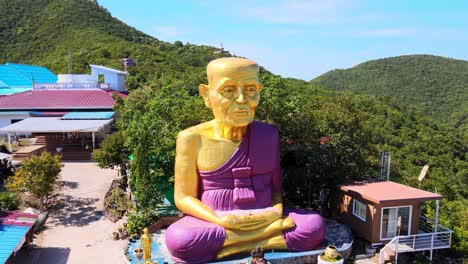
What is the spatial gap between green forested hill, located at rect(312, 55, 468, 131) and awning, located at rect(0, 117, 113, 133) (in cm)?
4749

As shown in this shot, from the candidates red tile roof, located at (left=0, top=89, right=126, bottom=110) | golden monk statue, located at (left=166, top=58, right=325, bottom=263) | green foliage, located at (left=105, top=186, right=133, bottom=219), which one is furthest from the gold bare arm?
red tile roof, located at (left=0, top=89, right=126, bottom=110)

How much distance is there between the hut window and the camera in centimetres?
1312

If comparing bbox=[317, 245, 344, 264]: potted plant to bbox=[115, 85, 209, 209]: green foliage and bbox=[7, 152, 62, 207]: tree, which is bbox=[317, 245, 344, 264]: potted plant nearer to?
bbox=[115, 85, 209, 209]: green foliage

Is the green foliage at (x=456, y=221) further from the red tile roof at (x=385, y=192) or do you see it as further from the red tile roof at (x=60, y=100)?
the red tile roof at (x=60, y=100)

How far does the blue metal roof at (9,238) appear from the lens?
10680 mm

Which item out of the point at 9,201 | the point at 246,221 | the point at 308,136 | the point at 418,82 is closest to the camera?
the point at 246,221

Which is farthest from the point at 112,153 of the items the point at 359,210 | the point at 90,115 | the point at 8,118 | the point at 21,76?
the point at 21,76

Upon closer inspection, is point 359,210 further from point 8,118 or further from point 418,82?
point 418,82

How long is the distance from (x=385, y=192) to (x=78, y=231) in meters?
10.4

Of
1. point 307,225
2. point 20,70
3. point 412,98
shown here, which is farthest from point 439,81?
point 307,225

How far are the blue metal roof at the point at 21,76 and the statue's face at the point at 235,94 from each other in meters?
34.2

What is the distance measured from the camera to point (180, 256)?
10.8 metres

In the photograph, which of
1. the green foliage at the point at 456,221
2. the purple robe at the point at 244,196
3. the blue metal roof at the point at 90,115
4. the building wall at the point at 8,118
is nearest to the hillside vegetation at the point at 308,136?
→ the green foliage at the point at 456,221

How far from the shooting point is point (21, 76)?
42.5 metres
